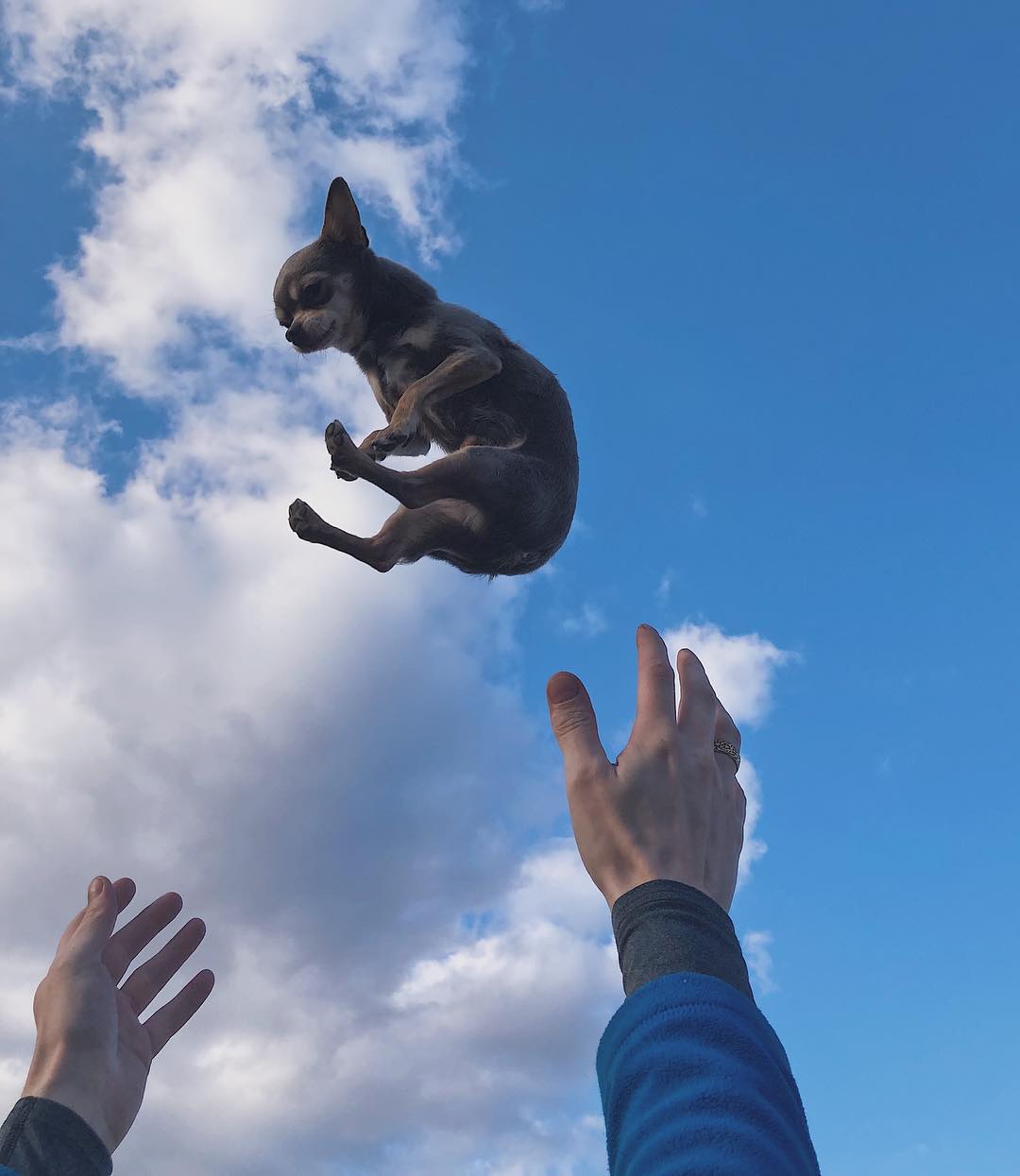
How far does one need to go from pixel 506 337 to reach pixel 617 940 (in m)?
4.36

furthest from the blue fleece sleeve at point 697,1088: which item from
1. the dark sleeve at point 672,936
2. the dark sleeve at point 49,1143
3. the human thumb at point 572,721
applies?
the dark sleeve at point 49,1143

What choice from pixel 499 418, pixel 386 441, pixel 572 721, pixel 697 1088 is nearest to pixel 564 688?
pixel 572 721

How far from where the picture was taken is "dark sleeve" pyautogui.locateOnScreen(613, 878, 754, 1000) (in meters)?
2.36

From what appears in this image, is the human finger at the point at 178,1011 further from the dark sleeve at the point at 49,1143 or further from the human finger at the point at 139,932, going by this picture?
the dark sleeve at the point at 49,1143

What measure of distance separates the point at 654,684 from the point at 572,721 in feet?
0.88

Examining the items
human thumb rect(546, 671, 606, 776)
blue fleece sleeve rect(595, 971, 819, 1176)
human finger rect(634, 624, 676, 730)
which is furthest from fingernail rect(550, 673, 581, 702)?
blue fleece sleeve rect(595, 971, 819, 1176)

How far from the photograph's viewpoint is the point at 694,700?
3010mm

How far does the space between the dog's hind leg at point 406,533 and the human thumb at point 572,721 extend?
248 centimetres

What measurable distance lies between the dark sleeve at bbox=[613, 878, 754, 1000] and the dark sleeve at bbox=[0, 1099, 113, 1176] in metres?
2.32

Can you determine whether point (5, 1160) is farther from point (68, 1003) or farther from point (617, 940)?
point (617, 940)

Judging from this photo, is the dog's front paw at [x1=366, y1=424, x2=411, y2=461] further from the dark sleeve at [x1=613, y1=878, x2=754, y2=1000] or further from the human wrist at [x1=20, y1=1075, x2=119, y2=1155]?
→ the dark sleeve at [x1=613, y1=878, x2=754, y2=1000]

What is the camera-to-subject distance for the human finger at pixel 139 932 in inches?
178

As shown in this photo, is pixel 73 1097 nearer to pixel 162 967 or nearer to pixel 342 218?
pixel 162 967

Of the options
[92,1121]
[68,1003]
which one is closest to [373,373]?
[68,1003]
